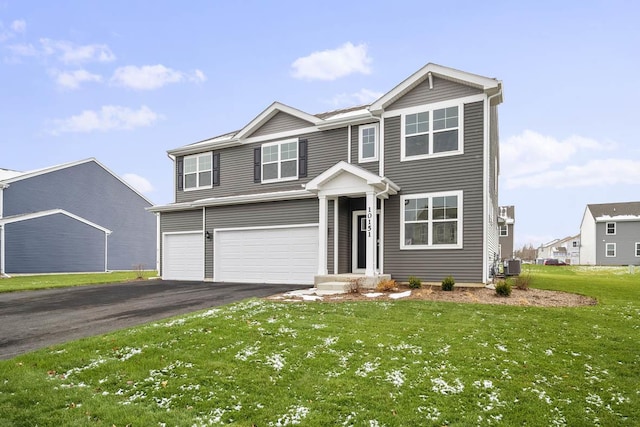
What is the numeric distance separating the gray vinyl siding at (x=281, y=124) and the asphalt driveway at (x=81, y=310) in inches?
252

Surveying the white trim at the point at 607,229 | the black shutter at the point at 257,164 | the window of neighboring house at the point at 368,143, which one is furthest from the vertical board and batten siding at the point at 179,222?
the white trim at the point at 607,229

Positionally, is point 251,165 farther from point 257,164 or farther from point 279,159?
point 279,159

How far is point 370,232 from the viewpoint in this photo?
11734 mm

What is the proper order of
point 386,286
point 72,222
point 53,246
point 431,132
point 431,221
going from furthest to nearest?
point 72,222 < point 53,246 < point 431,132 < point 431,221 < point 386,286

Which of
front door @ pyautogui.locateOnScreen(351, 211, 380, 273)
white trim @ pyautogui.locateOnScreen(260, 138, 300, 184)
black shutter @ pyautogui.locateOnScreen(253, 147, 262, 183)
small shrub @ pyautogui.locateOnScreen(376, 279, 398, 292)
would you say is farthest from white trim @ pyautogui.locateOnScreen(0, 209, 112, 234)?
small shrub @ pyautogui.locateOnScreen(376, 279, 398, 292)

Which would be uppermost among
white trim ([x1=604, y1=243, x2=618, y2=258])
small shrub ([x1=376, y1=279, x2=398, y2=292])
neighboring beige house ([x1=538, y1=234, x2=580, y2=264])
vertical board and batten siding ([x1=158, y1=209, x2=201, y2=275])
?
vertical board and batten siding ([x1=158, y1=209, x2=201, y2=275])

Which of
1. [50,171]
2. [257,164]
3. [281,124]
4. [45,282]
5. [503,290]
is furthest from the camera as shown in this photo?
[50,171]

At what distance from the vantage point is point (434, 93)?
39.5 ft

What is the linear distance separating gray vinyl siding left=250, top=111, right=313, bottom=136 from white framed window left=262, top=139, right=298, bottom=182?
543 millimetres

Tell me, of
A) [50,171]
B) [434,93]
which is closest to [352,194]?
[434,93]

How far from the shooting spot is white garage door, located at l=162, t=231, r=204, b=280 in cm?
1639

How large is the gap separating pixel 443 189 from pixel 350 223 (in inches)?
134

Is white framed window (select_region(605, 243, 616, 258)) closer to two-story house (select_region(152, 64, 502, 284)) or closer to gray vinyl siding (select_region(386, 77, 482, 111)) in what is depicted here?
two-story house (select_region(152, 64, 502, 284))

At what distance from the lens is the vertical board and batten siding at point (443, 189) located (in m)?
11.3
